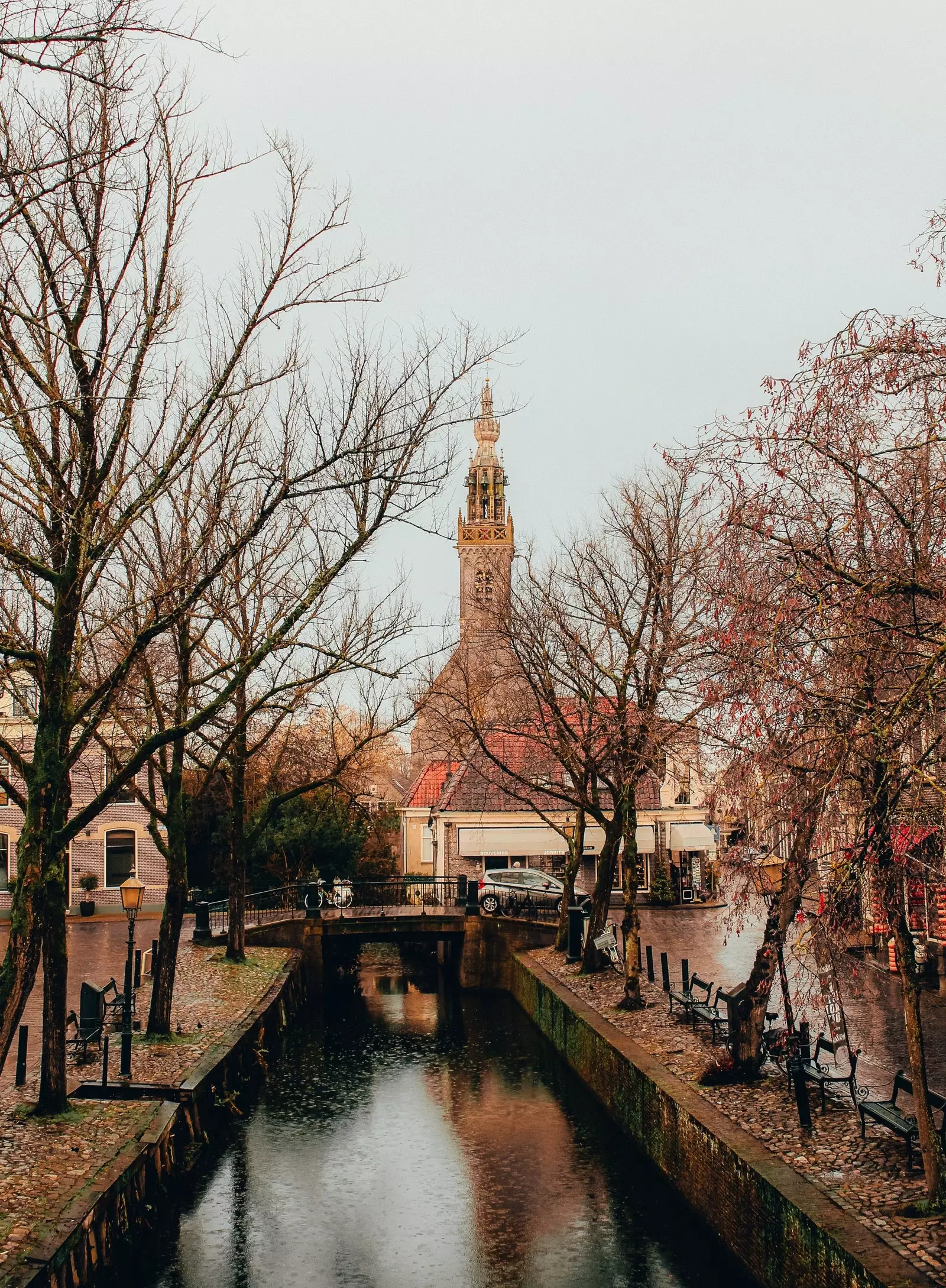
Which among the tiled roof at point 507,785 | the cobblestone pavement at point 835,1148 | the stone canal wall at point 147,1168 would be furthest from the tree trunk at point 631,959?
the tiled roof at point 507,785

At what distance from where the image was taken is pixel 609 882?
82.4 feet

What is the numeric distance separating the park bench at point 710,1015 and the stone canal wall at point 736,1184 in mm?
1093

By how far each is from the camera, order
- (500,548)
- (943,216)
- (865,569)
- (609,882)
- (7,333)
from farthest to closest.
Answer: (500,548) → (609,882) → (7,333) → (865,569) → (943,216)

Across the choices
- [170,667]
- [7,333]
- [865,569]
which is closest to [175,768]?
[170,667]

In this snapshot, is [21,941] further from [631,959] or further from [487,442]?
[487,442]

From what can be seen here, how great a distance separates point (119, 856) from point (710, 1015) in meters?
29.6

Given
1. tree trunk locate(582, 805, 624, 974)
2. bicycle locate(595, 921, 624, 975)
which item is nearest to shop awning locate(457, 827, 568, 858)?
bicycle locate(595, 921, 624, 975)

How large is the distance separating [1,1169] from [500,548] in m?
73.7

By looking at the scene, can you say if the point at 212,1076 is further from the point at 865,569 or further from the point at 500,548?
the point at 500,548

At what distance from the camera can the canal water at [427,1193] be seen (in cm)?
1233

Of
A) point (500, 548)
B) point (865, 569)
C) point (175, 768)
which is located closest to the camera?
point (865, 569)

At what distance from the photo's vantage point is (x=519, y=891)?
37469 mm

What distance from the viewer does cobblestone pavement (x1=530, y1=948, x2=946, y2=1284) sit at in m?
9.66

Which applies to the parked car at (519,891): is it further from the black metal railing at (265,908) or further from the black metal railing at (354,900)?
the black metal railing at (265,908)
